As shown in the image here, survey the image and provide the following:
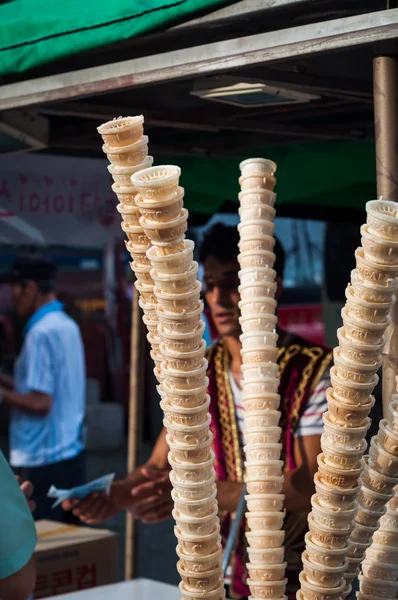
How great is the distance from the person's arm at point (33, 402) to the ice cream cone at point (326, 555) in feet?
12.6

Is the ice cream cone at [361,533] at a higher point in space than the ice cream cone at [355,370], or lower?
lower

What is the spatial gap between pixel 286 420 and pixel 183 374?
1614 millimetres

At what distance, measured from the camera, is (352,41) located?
65.9 inches

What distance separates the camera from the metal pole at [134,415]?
12.8ft

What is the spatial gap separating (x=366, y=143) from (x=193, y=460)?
2424mm

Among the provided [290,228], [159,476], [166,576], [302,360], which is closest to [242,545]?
[159,476]

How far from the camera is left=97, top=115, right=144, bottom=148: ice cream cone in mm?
1389

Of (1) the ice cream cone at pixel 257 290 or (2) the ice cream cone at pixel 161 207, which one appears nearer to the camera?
(2) the ice cream cone at pixel 161 207

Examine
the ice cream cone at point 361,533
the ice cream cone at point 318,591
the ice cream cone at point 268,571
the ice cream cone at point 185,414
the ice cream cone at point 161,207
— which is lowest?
the ice cream cone at point 318,591

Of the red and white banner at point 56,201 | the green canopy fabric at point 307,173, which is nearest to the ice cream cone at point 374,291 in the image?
the green canopy fabric at point 307,173

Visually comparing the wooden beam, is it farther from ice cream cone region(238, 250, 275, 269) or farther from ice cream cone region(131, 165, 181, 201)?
ice cream cone region(131, 165, 181, 201)

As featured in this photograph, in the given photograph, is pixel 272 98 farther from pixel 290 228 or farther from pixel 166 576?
pixel 290 228

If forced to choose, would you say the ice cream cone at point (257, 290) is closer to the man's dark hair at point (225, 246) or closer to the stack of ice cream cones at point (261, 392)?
the stack of ice cream cones at point (261, 392)

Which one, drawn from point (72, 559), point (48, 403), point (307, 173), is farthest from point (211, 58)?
point (48, 403)
